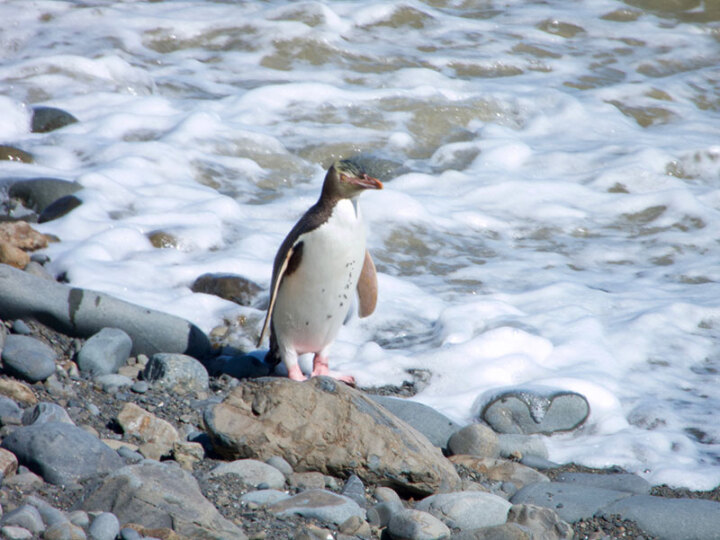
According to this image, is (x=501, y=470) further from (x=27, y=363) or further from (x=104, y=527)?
(x=27, y=363)

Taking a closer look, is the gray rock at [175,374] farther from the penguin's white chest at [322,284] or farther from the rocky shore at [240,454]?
the penguin's white chest at [322,284]

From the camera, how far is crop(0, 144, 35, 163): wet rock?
21.6 feet

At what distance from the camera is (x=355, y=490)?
3.18 meters

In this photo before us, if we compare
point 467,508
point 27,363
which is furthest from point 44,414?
point 467,508

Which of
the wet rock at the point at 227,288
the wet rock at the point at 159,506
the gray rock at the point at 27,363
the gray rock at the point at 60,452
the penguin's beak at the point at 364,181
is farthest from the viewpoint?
the wet rock at the point at 227,288

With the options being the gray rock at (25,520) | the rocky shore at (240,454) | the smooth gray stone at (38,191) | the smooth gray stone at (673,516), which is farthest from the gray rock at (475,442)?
the smooth gray stone at (38,191)

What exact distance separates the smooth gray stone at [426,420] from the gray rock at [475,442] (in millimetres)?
72

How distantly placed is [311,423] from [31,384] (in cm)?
127

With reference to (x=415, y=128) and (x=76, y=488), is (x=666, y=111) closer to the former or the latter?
(x=415, y=128)

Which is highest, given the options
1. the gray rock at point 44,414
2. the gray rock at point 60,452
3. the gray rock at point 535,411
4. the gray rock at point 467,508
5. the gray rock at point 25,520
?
the gray rock at point 25,520

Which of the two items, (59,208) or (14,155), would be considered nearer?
(59,208)

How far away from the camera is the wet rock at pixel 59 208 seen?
5.87m

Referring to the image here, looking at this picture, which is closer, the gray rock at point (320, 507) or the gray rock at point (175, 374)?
the gray rock at point (320, 507)

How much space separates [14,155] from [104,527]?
4943 mm
